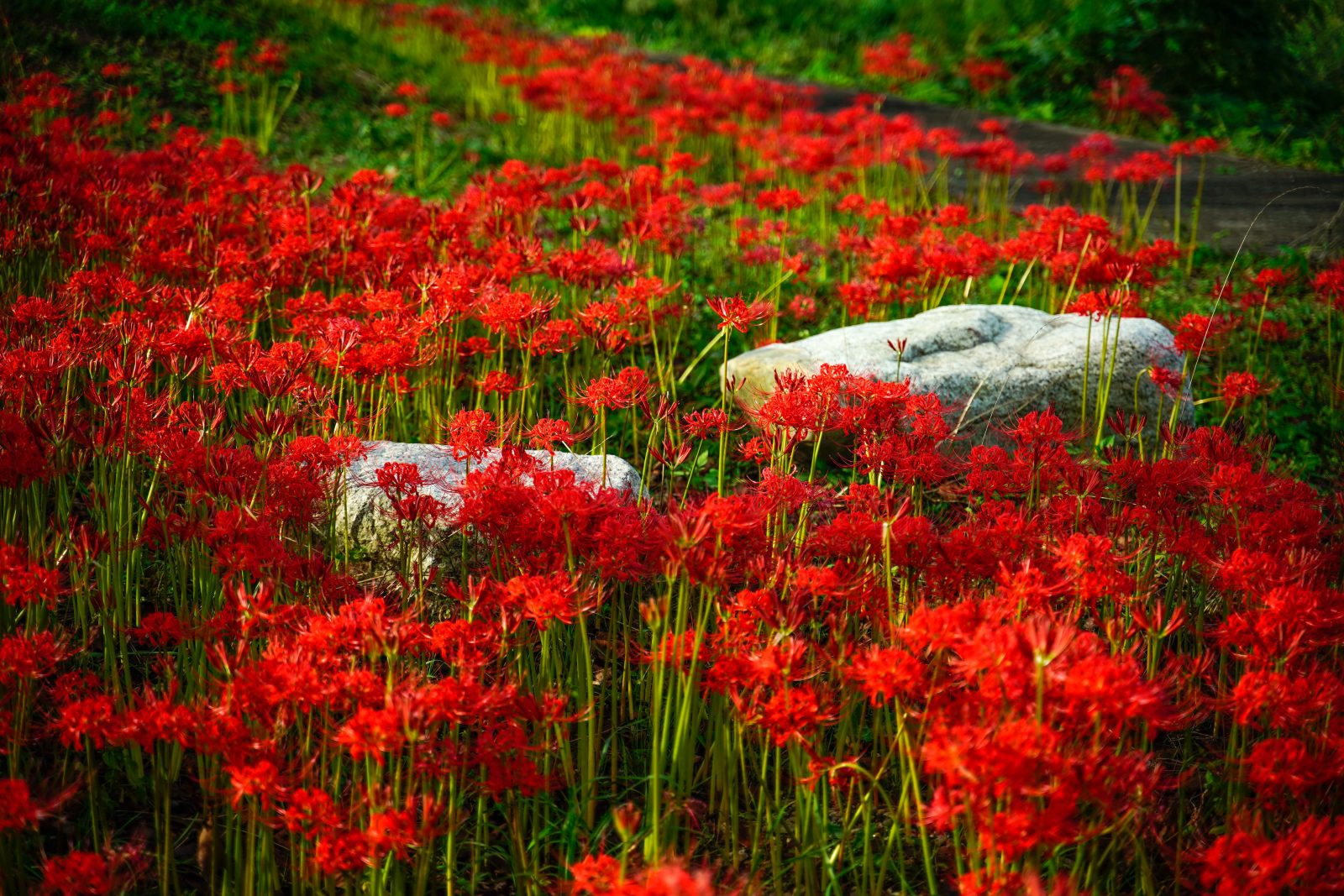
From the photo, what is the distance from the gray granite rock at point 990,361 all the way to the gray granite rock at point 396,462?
99 centimetres

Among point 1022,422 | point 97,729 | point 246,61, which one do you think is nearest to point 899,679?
point 1022,422

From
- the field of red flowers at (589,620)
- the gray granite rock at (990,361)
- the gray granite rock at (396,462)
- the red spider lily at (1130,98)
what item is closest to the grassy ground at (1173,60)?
the red spider lily at (1130,98)

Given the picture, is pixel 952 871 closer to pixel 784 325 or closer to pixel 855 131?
pixel 784 325

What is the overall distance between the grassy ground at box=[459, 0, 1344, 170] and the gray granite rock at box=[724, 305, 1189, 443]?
5.89 meters

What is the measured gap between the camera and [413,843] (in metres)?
1.80

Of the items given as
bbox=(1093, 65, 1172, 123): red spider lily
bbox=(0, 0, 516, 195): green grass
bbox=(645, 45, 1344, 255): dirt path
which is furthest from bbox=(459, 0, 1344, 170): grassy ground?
bbox=(0, 0, 516, 195): green grass

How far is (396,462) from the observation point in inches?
122

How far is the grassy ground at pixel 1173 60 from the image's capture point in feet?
33.2

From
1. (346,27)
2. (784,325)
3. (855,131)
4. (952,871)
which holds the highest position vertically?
(346,27)

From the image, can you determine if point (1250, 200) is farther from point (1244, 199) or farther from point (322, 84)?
point (322, 84)

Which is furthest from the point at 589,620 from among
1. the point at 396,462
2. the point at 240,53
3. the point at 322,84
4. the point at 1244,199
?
the point at 240,53

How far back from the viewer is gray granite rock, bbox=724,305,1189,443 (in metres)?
4.11

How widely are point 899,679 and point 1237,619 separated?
0.79 m

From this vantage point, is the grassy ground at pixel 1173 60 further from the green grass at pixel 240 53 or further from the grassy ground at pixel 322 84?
the green grass at pixel 240 53
